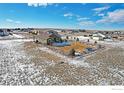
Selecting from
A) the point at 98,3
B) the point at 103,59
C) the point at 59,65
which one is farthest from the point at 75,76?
the point at 98,3

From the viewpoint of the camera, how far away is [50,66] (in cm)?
404

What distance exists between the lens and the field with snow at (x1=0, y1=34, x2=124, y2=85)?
147 inches

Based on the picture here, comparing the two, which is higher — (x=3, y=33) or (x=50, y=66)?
(x=3, y=33)

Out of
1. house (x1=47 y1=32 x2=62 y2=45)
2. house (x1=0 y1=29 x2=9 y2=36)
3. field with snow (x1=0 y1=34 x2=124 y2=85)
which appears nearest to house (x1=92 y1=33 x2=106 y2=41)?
field with snow (x1=0 y1=34 x2=124 y2=85)

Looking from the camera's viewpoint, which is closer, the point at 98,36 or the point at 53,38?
the point at 53,38

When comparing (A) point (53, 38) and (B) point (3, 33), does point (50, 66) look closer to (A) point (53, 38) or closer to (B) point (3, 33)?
(A) point (53, 38)

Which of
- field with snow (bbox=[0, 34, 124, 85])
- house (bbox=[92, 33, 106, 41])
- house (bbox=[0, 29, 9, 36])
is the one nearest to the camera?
field with snow (bbox=[0, 34, 124, 85])

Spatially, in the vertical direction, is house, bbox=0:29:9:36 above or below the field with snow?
above

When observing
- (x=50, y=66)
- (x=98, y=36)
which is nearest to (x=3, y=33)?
(x=50, y=66)

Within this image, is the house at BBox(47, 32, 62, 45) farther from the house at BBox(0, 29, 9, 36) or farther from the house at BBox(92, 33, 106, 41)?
the house at BBox(0, 29, 9, 36)

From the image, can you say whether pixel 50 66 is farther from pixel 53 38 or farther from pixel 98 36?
pixel 98 36

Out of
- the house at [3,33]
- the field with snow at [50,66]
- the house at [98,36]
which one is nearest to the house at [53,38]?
the field with snow at [50,66]

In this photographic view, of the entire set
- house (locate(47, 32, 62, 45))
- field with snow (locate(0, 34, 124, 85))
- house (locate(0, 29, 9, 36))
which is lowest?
field with snow (locate(0, 34, 124, 85))

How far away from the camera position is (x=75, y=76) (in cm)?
387
